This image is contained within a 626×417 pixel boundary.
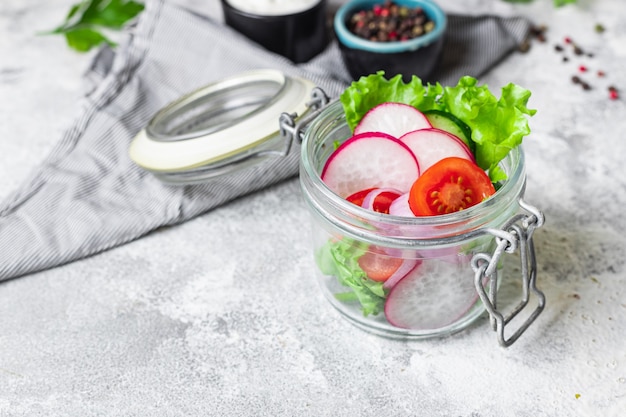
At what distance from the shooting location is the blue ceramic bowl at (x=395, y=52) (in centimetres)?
163

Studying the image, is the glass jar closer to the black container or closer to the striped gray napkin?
the striped gray napkin

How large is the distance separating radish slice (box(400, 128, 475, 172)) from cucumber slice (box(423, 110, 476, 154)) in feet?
0.12

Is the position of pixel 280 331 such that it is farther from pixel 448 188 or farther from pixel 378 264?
pixel 448 188

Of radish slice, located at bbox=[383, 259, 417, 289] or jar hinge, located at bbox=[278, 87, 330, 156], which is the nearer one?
radish slice, located at bbox=[383, 259, 417, 289]

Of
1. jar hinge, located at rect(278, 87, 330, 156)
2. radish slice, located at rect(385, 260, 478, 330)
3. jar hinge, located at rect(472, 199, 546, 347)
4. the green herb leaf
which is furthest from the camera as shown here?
the green herb leaf

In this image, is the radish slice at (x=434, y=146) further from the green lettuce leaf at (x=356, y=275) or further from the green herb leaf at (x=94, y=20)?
the green herb leaf at (x=94, y=20)

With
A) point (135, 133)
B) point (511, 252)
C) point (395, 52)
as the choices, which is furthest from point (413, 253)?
point (135, 133)

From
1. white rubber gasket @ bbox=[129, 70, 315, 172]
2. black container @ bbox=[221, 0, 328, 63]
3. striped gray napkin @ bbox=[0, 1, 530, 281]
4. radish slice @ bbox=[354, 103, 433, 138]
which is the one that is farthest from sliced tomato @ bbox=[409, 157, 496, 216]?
black container @ bbox=[221, 0, 328, 63]

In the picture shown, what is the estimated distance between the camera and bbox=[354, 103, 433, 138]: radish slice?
117cm

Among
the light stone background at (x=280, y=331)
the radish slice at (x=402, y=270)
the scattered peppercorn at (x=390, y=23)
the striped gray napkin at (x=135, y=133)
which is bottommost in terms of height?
the light stone background at (x=280, y=331)

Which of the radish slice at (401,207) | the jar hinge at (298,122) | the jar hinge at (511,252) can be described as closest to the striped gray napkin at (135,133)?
the jar hinge at (298,122)

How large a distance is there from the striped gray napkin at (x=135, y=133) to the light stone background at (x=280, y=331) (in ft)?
0.14

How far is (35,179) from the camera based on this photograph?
151 cm

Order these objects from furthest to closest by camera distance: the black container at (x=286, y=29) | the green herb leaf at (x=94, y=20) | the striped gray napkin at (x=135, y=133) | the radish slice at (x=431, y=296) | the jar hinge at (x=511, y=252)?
the green herb leaf at (x=94, y=20), the black container at (x=286, y=29), the striped gray napkin at (x=135, y=133), the radish slice at (x=431, y=296), the jar hinge at (x=511, y=252)
